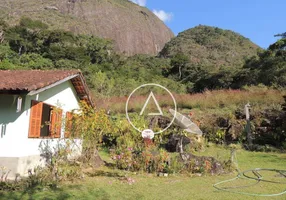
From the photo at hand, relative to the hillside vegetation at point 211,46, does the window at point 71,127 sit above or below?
below

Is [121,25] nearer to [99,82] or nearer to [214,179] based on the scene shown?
[99,82]

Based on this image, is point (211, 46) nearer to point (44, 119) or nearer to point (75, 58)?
point (75, 58)

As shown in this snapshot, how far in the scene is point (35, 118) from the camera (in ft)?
25.7

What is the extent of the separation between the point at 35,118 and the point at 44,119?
1.75 meters

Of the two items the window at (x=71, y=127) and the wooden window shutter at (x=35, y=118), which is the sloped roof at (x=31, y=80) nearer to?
the wooden window shutter at (x=35, y=118)

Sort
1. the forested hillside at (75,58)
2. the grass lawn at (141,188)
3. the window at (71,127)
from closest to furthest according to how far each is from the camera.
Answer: the grass lawn at (141,188) → the window at (71,127) → the forested hillside at (75,58)

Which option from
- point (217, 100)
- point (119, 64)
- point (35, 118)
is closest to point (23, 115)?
point (35, 118)

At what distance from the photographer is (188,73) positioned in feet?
132

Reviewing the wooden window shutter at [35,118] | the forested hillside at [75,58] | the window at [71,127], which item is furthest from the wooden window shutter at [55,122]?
the forested hillside at [75,58]

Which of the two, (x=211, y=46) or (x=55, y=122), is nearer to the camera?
(x=55, y=122)

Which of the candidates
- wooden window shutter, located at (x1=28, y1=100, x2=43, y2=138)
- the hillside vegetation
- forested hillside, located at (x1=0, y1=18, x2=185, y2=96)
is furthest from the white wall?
the hillside vegetation

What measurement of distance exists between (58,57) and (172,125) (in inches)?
1015

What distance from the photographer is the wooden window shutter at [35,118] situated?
762cm

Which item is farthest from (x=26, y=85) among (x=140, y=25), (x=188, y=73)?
(x=140, y=25)
